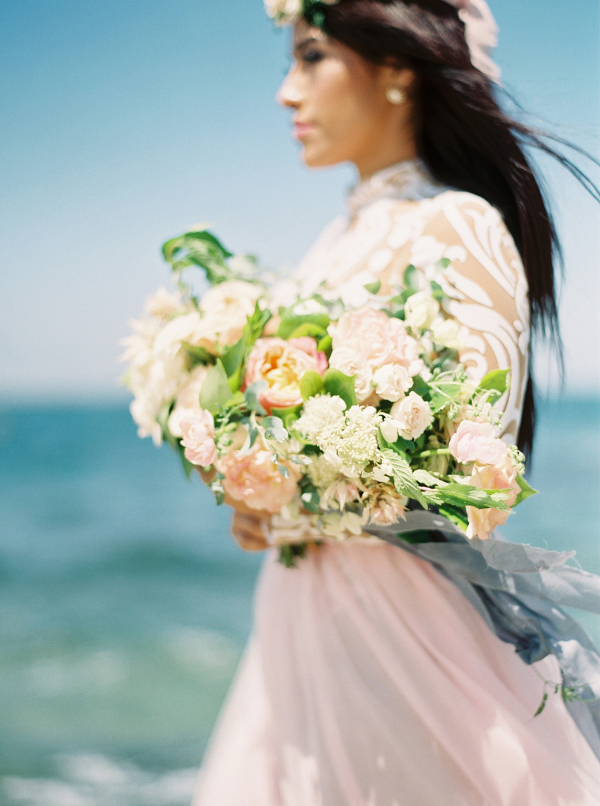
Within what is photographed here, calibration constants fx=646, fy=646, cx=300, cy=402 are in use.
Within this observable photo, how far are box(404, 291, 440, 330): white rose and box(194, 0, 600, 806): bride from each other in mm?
45

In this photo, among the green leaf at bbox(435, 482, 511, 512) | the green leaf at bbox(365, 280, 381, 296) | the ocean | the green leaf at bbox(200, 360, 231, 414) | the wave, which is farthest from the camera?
the ocean

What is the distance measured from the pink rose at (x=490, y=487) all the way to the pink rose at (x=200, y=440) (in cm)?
46

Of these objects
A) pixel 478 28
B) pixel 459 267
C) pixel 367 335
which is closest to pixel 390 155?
pixel 478 28

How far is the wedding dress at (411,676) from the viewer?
1274 millimetres

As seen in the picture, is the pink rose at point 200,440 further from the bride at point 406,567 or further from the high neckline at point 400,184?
the high neckline at point 400,184

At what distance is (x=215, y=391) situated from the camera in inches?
48.4

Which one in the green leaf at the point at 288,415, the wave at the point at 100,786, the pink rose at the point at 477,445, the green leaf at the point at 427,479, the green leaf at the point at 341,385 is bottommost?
the wave at the point at 100,786

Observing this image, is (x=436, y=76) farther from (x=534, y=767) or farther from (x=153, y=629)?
(x=153, y=629)

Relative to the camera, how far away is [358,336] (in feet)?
3.86

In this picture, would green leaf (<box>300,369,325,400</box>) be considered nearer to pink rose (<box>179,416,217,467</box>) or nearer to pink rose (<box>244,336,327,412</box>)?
pink rose (<box>244,336,327,412</box>)

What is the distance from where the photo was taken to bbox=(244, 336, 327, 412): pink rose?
1.17 metres

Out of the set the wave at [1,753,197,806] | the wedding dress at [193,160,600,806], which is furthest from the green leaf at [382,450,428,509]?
the wave at [1,753,197,806]

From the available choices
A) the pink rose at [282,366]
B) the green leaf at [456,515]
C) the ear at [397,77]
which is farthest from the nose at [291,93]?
the green leaf at [456,515]

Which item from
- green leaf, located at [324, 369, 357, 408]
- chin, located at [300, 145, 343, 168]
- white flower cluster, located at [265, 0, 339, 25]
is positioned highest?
white flower cluster, located at [265, 0, 339, 25]
